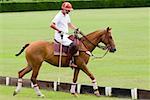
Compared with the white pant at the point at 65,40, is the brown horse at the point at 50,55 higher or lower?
lower

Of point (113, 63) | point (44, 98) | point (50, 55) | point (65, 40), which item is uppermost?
point (65, 40)

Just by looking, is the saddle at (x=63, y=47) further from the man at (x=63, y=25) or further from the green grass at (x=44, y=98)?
the green grass at (x=44, y=98)

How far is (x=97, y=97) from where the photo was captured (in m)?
10.4

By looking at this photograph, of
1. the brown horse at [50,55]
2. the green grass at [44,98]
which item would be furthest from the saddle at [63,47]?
the green grass at [44,98]

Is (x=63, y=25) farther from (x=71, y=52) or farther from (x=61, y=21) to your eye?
(x=71, y=52)

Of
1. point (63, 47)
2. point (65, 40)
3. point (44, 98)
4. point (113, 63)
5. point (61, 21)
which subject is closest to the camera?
point (44, 98)

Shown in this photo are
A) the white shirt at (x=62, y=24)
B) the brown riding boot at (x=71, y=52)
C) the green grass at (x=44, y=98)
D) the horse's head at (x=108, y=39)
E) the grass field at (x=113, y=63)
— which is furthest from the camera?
the grass field at (x=113, y=63)

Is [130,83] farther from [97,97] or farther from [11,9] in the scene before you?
[11,9]

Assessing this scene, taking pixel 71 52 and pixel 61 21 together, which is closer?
pixel 61 21

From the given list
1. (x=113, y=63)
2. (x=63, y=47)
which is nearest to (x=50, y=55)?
(x=63, y=47)

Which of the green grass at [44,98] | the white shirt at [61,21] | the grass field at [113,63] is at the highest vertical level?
the white shirt at [61,21]

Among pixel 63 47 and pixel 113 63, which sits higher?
A: pixel 63 47

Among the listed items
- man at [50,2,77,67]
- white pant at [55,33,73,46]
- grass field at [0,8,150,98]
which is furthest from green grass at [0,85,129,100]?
grass field at [0,8,150,98]

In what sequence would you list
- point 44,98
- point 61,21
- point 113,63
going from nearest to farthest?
point 44,98
point 61,21
point 113,63
